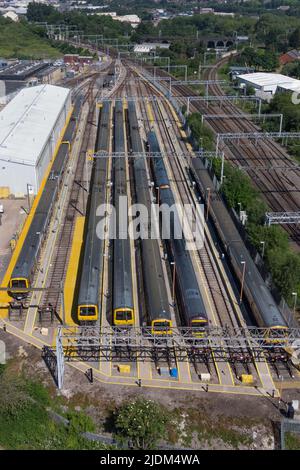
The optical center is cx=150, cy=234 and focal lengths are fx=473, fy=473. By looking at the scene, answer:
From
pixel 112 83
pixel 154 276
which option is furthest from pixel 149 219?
pixel 112 83

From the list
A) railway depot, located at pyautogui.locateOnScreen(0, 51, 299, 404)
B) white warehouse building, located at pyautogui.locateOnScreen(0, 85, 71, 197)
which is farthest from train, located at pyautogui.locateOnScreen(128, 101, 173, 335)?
white warehouse building, located at pyautogui.locateOnScreen(0, 85, 71, 197)

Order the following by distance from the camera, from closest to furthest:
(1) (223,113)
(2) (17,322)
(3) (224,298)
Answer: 1. (2) (17,322)
2. (3) (224,298)
3. (1) (223,113)

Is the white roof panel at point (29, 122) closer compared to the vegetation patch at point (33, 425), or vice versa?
the vegetation patch at point (33, 425)

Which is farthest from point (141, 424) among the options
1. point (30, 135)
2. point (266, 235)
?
point (30, 135)

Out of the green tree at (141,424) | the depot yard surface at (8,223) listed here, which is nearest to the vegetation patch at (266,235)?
the green tree at (141,424)

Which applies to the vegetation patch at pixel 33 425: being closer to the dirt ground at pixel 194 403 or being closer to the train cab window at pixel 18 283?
the dirt ground at pixel 194 403

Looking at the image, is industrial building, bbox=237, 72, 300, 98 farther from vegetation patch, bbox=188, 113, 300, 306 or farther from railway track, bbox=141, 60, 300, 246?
vegetation patch, bbox=188, 113, 300, 306

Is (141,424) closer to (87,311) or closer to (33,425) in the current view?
(33,425)

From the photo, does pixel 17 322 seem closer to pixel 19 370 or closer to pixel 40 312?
pixel 40 312
